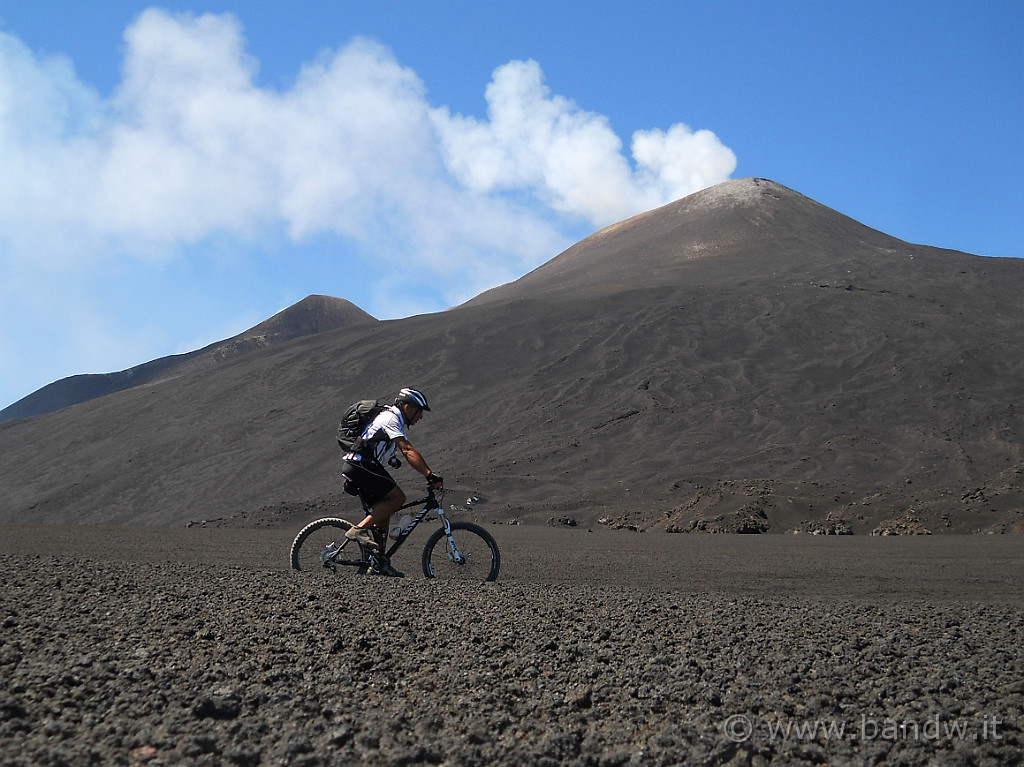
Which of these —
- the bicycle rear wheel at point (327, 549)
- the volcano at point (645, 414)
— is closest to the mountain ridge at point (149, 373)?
the volcano at point (645, 414)

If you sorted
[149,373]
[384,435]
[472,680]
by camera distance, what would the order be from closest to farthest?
[472,680] < [384,435] < [149,373]

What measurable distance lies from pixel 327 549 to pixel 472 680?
393 cm

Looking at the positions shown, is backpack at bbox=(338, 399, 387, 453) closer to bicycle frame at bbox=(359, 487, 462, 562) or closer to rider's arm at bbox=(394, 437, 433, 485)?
rider's arm at bbox=(394, 437, 433, 485)

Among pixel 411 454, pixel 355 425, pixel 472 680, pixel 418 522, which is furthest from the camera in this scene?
pixel 418 522

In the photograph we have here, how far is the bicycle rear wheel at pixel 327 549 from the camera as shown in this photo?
22.6 feet

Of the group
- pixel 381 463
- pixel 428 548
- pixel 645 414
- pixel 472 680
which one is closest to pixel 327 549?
pixel 428 548

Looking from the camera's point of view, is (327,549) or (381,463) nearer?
(381,463)

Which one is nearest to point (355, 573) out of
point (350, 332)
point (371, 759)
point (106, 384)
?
point (371, 759)

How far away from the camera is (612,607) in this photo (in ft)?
16.7

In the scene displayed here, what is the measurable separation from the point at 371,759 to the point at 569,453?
26.6 metres

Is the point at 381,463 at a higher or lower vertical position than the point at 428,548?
higher

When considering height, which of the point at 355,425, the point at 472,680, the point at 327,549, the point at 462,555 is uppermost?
the point at 355,425

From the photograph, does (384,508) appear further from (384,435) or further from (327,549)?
(327,549)

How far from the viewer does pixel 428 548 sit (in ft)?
23.2
